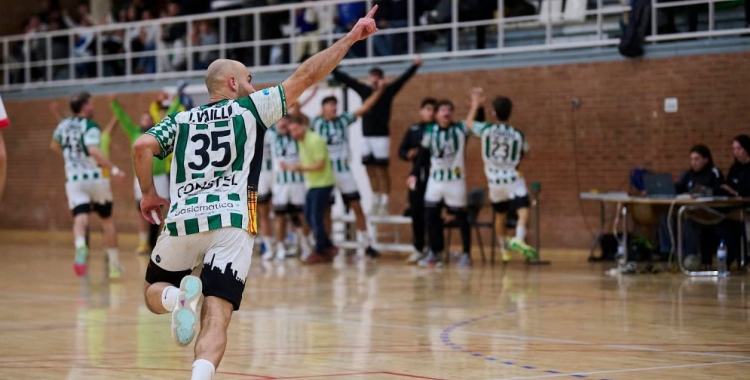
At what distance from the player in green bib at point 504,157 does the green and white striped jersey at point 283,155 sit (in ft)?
10.3

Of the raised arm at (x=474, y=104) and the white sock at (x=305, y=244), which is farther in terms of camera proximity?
the white sock at (x=305, y=244)

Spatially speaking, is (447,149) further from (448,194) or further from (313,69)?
(313,69)

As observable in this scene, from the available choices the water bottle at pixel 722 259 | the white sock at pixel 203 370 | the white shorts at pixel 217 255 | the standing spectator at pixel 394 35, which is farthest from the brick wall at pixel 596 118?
the white sock at pixel 203 370

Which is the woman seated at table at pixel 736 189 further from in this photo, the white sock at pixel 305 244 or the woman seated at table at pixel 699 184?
the white sock at pixel 305 244

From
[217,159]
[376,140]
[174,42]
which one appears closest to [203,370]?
[217,159]

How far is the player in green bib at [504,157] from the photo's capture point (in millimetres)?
16312

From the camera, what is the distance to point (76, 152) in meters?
15.5

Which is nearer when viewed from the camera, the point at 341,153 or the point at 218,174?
the point at 218,174

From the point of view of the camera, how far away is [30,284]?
14.8 m

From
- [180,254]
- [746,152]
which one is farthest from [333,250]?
[180,254]

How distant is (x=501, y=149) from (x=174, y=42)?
1140 centimetres

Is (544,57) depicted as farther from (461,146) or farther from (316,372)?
(316,372)

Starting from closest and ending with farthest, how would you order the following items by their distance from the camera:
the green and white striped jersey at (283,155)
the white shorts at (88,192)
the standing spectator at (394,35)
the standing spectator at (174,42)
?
1. the white shorts at (88,192)
2. the green and white striped jersey at (283,155)
3. the standing spectator at (394,35)
4. the standing spectator at (174,42)

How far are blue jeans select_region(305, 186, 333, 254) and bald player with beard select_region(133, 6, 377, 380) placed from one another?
11354 millimetres
